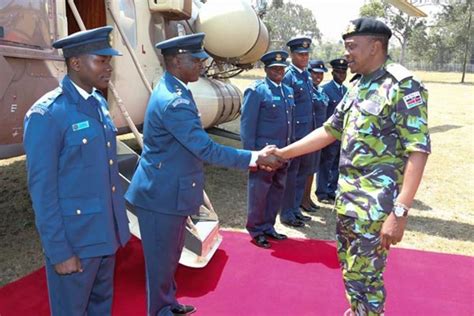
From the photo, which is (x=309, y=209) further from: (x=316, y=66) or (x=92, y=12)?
(x=92, y=12)

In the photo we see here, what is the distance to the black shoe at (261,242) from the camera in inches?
172

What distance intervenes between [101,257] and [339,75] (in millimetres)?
4410

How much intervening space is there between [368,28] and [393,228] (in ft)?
3.22

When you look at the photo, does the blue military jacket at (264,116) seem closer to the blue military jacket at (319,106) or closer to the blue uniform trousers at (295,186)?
the blue uniform trousers at (295,186)

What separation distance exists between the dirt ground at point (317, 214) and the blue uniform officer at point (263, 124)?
24.3 inches

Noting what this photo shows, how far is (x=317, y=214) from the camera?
5.59 meters

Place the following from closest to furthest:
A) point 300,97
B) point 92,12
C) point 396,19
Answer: point 92,12 < point 300,97 < point 396,19

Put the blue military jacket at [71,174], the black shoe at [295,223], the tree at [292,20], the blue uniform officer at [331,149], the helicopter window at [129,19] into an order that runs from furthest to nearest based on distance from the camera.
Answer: the tree at [292,20]
the blue uniform officer at [331,149]
the black shoe at [295,223]
the helicopter window at [129,19]
the blue military jacket at [71,174]

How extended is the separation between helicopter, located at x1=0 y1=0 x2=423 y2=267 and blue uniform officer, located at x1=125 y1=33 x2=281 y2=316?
0.65m

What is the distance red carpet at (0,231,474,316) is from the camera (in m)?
3.22

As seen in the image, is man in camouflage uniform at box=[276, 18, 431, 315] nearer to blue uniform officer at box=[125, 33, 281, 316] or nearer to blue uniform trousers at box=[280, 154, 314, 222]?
blue uniform officer at box=[125, 33, 281, 316]

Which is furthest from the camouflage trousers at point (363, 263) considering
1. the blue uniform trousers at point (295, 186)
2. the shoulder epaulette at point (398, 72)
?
the blue uniform trousers at point (295, 186)

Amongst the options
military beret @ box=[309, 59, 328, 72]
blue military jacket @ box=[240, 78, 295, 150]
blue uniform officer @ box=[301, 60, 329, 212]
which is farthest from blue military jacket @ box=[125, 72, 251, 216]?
military beret @ box=[309, 59, 328, 72]

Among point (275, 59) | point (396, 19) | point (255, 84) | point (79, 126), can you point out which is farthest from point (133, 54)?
point (396, 19)
